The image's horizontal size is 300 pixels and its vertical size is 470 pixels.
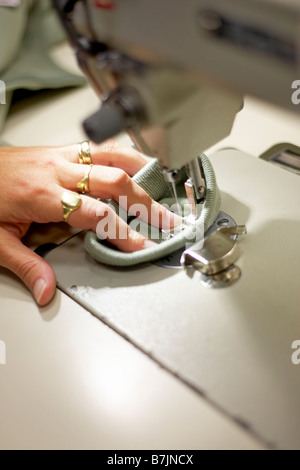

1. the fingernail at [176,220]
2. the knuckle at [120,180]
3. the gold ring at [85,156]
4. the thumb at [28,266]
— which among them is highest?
the knuckle at [120,180]

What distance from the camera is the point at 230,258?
2.19 feet

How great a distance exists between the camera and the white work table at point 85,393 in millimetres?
536

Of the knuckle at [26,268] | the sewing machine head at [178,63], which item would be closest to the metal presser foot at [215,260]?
the sewing machine head at [178,63]

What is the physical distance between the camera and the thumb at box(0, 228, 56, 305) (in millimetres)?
684

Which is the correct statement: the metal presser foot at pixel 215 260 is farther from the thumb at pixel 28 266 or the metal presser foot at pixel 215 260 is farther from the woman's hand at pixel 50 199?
the thumb at pixel 28 266

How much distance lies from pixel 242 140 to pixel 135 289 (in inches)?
17.7

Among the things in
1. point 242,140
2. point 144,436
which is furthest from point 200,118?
point 242,140

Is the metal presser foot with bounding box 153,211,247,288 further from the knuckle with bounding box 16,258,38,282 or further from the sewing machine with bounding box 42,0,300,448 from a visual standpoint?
the knuckle with bounding box 16,258,38,282

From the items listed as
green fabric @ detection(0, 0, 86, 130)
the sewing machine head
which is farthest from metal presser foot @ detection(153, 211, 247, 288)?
green fabric @ detection(0, 0, 86, 130)

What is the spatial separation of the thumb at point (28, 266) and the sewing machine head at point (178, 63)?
8.6 inches

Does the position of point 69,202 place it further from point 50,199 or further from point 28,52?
point 28,52

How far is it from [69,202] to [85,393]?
277 mm

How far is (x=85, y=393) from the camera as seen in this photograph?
23.0 inches

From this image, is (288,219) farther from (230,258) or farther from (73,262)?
(73,262)
